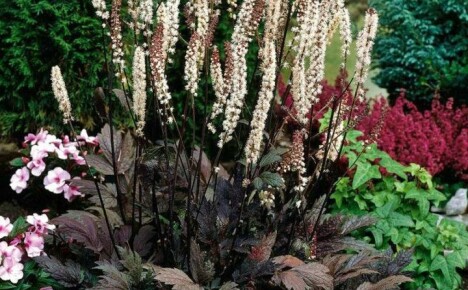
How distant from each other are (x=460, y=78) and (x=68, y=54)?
11.7 ft

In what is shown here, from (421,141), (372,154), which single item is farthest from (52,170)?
(421,141)

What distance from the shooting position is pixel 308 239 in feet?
10.2

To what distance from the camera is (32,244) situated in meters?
2.96

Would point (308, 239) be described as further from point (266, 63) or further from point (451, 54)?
point (451, 54)

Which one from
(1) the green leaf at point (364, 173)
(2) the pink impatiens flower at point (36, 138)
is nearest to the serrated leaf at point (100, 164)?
(2) the pink impatiens flower at point (36, 138)

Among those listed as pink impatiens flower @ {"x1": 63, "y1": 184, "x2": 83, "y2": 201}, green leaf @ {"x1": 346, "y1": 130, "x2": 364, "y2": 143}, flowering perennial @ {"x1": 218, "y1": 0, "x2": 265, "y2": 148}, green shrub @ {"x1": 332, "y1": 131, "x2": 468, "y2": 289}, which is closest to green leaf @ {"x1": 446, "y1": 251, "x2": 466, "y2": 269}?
green shrub @ {"x1": 332, "y1": 131, "x2": 468, "y2": 289}

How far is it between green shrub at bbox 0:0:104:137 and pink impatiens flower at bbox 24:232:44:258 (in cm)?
137

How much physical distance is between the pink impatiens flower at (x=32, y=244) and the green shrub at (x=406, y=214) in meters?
1.73

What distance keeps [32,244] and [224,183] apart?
3.02ft

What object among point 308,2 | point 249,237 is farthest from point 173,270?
point 308,2

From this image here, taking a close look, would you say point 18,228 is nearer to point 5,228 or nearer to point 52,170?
point 5,228

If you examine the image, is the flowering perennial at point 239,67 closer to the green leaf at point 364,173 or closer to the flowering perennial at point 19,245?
the flowering perennial at point 19,245

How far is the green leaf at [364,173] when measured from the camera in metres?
3.82

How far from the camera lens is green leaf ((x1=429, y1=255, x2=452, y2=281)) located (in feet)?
12.0
